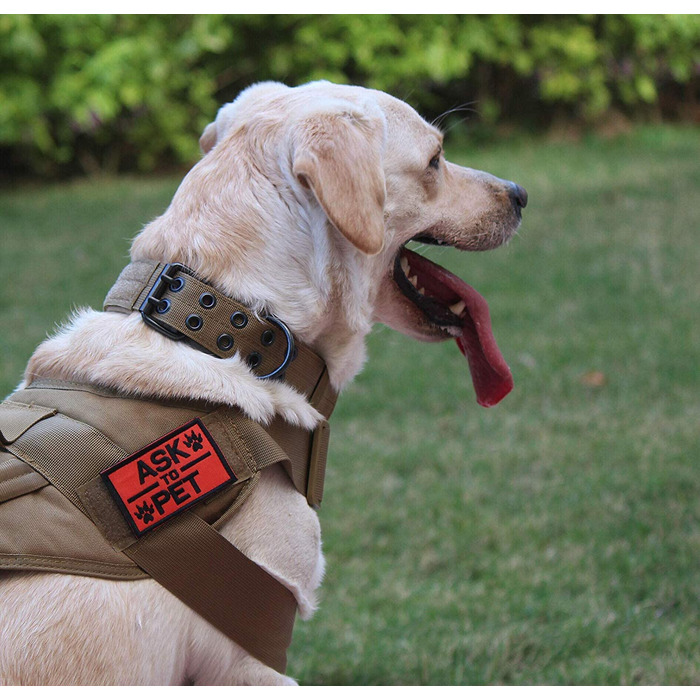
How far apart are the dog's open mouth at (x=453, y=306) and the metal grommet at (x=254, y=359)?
1.74 ft

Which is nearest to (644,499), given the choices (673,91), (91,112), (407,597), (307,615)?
(407,597)

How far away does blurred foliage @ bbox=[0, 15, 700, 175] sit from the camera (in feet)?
27.2

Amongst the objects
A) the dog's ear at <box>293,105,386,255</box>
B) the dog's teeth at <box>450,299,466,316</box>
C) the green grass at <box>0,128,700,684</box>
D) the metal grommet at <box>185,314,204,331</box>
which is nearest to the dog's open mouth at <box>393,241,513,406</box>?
the dog's teeth at <box>450,299,466,316</box>

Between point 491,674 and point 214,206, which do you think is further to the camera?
point 491,674

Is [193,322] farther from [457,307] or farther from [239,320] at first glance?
[457,307]

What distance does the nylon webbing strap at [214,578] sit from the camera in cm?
167

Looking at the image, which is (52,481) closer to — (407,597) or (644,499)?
(407,597)

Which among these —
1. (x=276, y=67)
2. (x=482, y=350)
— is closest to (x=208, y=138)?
(x=482, y=350)

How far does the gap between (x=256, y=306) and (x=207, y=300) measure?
107 mm

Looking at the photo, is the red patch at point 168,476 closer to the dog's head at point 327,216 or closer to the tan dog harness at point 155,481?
the tan dog harness at point 155,481

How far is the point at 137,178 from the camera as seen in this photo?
9.84 metres

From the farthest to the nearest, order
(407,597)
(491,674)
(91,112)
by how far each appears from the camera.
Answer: (91,112)
(407,597)
(491,674)

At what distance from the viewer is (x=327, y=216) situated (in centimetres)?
180

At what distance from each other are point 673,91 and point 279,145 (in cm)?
1012
